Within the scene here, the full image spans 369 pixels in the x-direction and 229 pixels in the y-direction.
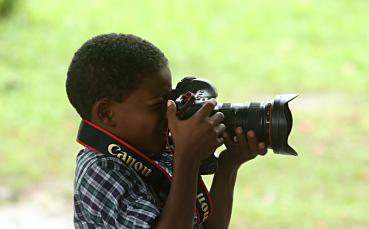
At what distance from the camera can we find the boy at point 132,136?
1376mm

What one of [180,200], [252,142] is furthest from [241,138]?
[180,200]

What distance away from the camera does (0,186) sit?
3748mm

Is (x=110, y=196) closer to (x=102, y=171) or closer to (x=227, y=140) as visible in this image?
(x=102, y=171)

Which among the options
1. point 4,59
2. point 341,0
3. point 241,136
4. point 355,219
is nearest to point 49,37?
point 4,59

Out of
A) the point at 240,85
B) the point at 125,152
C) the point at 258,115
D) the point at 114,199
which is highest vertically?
the point at 240,85

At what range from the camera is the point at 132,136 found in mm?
1459

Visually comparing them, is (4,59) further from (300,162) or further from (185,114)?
(185,114)

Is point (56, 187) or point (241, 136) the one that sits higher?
point (56, 187)

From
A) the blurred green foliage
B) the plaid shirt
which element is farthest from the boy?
the blurred green foliage

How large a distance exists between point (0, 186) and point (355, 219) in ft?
5.93

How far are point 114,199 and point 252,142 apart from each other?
0.32m

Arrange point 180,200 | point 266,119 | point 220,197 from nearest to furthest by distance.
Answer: point 180,200
point 266,119
point 220,197

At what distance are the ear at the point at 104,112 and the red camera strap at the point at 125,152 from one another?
0.02m

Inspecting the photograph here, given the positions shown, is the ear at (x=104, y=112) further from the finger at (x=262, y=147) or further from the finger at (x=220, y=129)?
the finger at (x=262, y=147)
